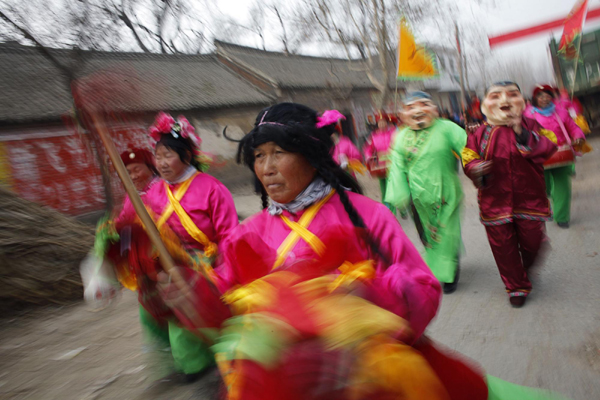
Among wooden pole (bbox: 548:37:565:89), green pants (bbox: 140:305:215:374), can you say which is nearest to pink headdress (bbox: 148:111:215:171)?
green pants (bbox: 140:305:215:374)

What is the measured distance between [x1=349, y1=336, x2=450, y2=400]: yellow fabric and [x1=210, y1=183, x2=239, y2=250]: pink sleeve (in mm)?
1900

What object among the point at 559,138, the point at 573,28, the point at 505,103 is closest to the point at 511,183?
the point at 505,103

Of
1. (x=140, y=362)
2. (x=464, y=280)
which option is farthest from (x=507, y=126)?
(x=140, y=362)

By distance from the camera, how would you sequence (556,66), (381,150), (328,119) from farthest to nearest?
(556,66), (381,150), (328,119)

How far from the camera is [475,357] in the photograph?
9.95 feet

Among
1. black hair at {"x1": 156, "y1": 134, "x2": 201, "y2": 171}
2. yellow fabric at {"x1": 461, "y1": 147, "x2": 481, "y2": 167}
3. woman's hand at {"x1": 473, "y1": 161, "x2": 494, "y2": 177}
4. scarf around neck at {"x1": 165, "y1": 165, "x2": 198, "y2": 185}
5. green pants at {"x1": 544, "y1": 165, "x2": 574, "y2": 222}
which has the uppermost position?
black hair at {"x1": 156, "y1": 134, "x2": 201, "y2": 171}

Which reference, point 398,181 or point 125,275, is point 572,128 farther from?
point 125,275

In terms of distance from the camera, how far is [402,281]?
137cm

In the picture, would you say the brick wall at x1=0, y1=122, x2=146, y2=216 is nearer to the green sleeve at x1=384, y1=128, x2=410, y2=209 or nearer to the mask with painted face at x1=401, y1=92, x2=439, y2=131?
the green sleeve at x1=384, y1=128, x2=410, y2=209

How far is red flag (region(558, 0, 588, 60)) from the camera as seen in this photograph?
5.69 metres

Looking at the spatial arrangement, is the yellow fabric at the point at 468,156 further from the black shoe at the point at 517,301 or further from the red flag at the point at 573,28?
the red flag at the point at 573,28

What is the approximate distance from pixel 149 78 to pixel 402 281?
8.35m

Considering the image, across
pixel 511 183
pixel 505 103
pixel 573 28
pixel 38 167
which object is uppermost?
pixel 38 167

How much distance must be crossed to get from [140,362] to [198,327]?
2.68 metres
